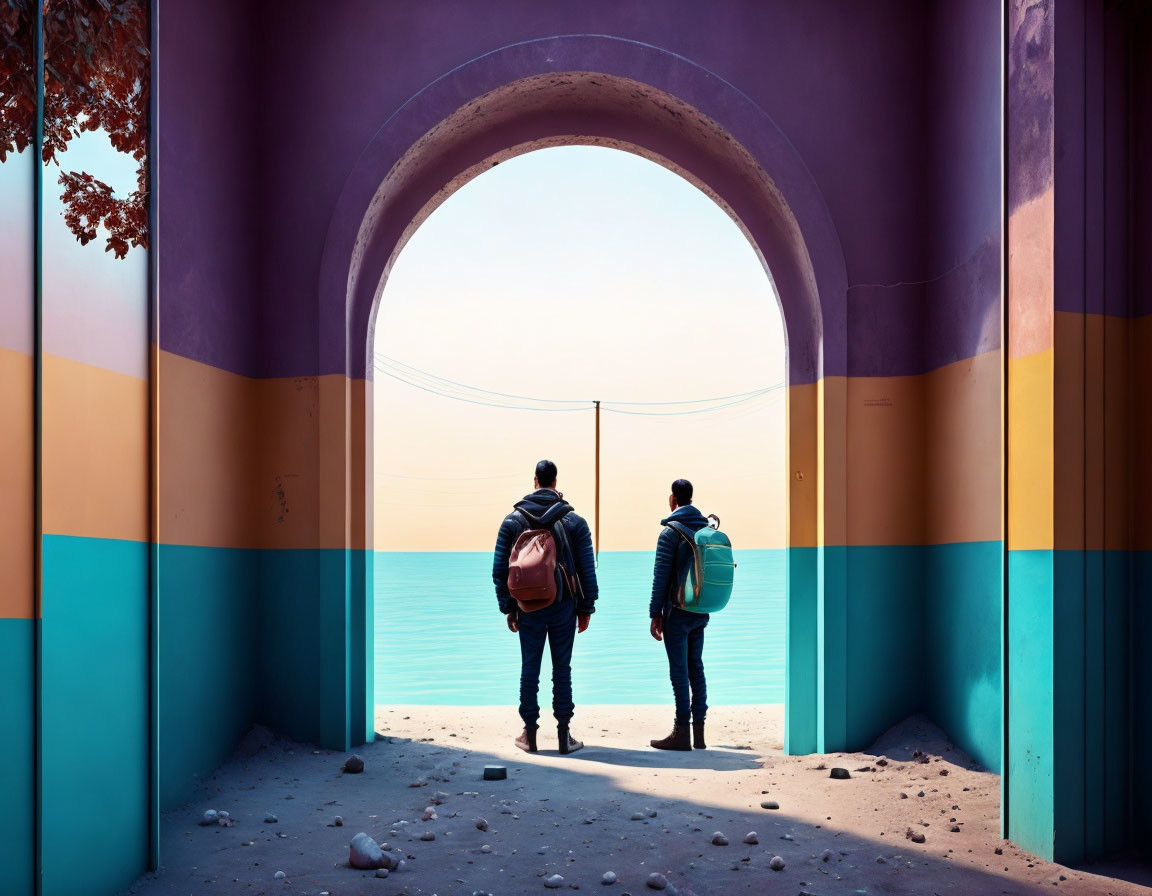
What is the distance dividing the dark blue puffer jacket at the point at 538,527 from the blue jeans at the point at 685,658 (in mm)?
575

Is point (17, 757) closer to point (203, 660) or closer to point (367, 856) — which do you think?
point (367, 856)

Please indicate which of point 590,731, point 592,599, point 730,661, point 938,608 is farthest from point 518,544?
point 730,661

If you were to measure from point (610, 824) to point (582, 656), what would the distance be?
10.0 meters

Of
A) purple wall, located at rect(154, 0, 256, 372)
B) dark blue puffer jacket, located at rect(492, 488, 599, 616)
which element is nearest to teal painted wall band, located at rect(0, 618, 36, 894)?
purple wall, located at rect(154, 0, 256, 372)

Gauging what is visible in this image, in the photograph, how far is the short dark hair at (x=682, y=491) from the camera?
7.00 metres

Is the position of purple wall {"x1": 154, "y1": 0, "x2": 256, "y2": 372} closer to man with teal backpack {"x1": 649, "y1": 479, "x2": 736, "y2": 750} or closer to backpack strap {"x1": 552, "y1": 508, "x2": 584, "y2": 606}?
backpack strap {"x1": 552, "y1": 508, "x2": 584, "y2": 606}

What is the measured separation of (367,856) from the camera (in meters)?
4.18

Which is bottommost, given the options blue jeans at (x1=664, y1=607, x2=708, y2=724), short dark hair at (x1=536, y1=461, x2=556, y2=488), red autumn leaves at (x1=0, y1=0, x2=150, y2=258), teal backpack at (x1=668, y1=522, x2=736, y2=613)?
blue jeans at (x1=664, y1=607, x2=708, y2=724)

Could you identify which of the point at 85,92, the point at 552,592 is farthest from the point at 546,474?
the point at 85,92

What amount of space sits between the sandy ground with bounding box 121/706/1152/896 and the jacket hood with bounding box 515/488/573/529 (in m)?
1.52

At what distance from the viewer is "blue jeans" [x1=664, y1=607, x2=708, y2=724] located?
680 cm

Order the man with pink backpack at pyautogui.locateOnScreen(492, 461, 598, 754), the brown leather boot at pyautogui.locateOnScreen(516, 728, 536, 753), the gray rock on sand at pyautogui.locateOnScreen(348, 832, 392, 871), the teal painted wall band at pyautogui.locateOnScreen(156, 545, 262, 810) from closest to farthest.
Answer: the gray rock on sand at pyautogui.locateOnScreen(348, 832, 392, 871)
the teal painted wall band at pyautogui.locateOnScreen(156, 545, 262, 810)
the man with pink backpack at pyautogui.locateOnScreen(492, 461, 598, 754)
the brown leather boot at pyautogui.locateOnScreen(516, 728, 536, 753)

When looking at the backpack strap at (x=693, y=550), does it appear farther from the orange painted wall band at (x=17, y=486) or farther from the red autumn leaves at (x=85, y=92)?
the orange painted wall band at (x=17, y=486)

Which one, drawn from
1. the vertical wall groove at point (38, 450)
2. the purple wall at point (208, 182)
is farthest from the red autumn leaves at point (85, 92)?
the purple wall at point (208, 182)
